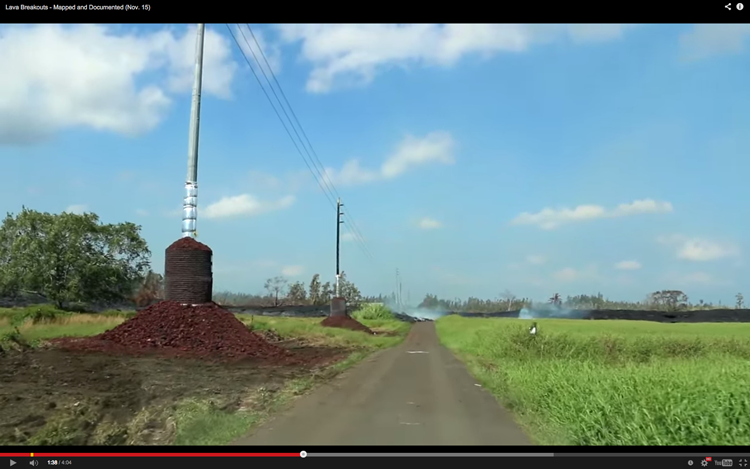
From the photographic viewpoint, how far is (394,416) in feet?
30.2

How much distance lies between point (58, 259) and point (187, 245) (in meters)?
38.8

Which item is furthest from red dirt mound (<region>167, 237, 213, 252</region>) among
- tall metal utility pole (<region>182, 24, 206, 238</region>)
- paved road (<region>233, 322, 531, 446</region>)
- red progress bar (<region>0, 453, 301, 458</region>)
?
red progress bar (<region>0, 453, 301, 458</region>)

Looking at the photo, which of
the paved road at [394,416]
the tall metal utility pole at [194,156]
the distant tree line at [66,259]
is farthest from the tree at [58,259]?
the paved road at [394,416]

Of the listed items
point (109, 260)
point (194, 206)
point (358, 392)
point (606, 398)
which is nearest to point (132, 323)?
point (194, 206)

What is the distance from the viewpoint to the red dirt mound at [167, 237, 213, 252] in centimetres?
2278

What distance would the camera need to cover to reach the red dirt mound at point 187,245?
22.8 m

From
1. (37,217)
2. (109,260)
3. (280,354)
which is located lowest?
(280,354)

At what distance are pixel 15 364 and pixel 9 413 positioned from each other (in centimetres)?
749

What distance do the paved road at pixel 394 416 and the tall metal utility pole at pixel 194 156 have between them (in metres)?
11.5

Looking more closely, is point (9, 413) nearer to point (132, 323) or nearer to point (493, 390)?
point (493, 390)

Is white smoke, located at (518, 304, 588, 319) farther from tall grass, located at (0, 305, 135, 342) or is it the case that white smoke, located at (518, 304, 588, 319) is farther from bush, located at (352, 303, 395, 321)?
tall grass, located at (0, 305, 135, 342)

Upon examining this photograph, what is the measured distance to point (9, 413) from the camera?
8.87 m

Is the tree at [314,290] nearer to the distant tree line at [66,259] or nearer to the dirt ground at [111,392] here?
the distant tree line at [66,259]

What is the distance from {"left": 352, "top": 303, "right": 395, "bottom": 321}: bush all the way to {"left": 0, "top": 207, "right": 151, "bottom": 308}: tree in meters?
28.9
